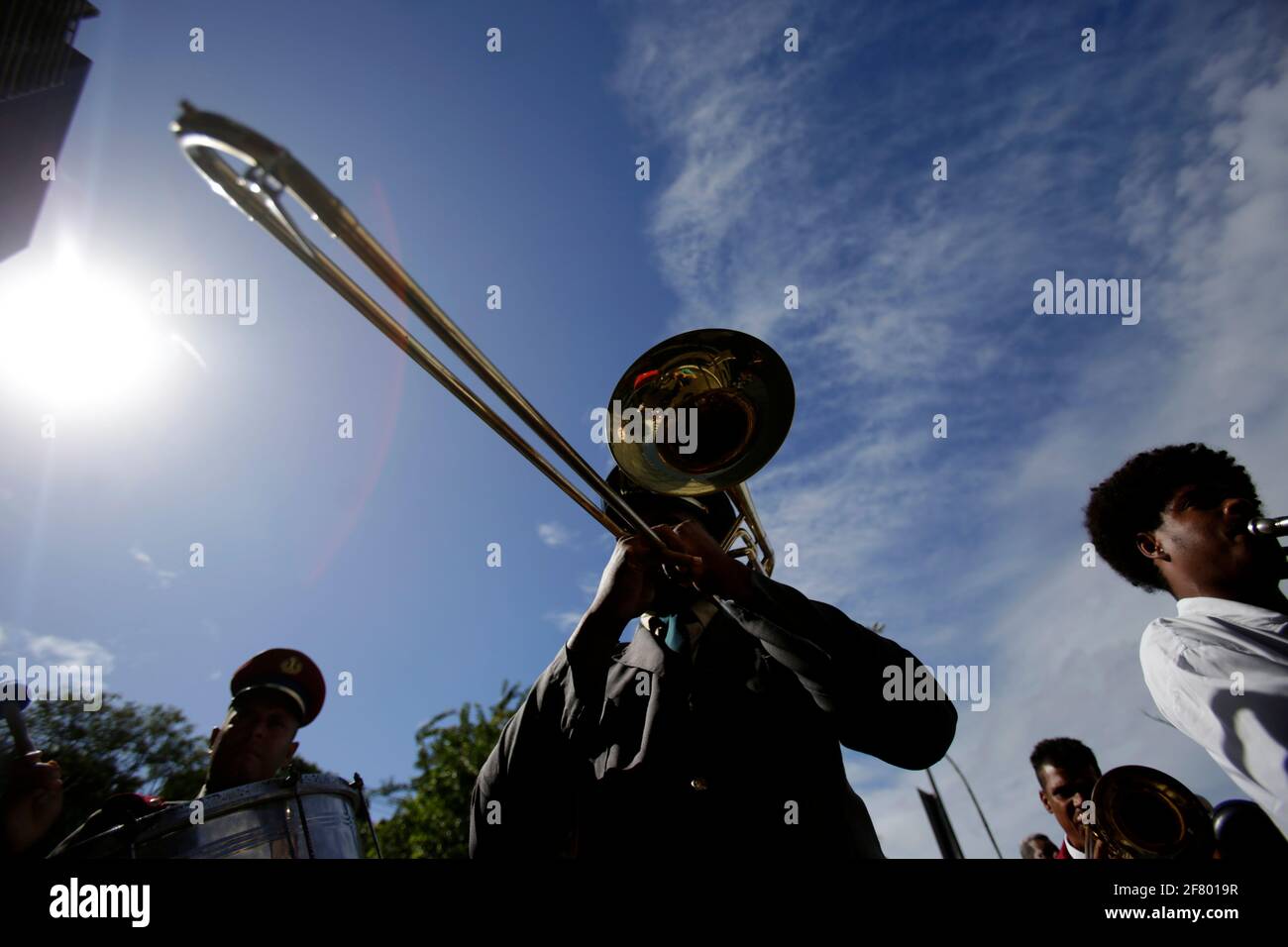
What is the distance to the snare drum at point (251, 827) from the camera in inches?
104

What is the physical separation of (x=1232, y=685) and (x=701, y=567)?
1952 millimetres

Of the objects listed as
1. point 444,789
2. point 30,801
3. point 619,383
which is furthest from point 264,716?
point 444,789

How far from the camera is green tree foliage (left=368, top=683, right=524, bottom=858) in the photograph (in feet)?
37.2

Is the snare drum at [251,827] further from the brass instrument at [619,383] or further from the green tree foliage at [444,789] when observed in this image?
the green tree foliage at [444,789]

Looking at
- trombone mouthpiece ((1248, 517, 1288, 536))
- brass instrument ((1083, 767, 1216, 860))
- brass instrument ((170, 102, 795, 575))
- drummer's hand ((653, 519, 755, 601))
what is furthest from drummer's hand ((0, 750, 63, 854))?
brass instrument ((1083, 767, 1216, 860))

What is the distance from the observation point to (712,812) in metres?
2.04

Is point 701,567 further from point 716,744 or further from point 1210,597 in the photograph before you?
point 1210,597

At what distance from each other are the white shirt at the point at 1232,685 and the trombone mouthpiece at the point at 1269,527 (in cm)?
33
